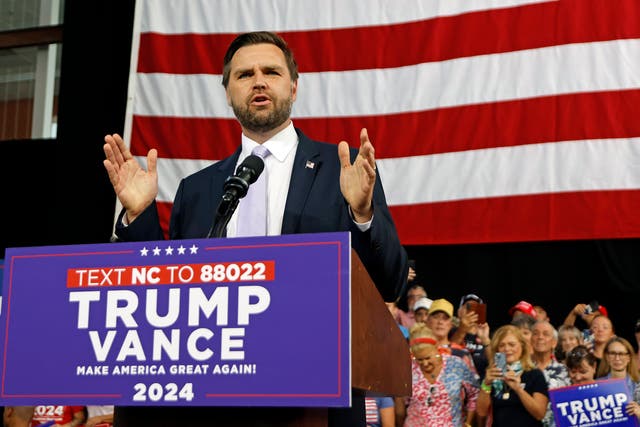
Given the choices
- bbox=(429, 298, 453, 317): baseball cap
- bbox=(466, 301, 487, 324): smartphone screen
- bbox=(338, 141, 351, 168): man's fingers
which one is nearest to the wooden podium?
bbox=(338, 141, 351, 168): man's fingers

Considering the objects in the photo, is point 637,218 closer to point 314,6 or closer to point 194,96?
point 314,6

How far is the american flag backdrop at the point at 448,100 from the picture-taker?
5941 millimetres

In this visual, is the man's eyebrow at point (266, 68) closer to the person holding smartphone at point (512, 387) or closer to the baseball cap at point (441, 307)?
the person holding smartphone at point (512, 387)

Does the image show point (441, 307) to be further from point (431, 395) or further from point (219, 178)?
point (219, 178)

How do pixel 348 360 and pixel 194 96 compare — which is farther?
pixel 194 96

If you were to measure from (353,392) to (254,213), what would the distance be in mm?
554

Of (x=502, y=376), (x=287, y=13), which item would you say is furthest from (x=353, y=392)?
(x=287, y=13)

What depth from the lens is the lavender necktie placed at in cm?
184

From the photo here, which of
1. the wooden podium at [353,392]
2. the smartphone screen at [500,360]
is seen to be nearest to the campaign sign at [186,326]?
the wooden podium at [353,392]

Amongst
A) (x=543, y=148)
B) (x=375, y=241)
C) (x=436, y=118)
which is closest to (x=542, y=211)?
(x=543, y=148)

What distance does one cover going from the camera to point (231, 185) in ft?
5.33

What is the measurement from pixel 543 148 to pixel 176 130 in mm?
2746

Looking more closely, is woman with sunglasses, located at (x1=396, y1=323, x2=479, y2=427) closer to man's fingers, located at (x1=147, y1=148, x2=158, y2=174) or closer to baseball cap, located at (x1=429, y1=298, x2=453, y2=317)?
baseball cap, located at (x1=429, y1=298, x2=453, y2=317)

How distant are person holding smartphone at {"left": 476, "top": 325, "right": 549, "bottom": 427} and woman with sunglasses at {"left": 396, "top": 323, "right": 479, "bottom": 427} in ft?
0.32
